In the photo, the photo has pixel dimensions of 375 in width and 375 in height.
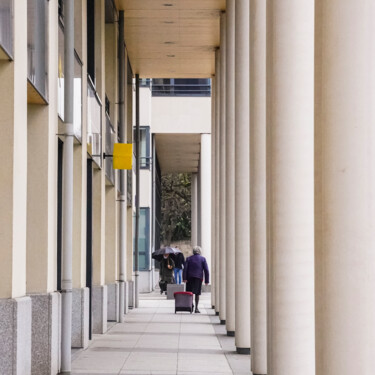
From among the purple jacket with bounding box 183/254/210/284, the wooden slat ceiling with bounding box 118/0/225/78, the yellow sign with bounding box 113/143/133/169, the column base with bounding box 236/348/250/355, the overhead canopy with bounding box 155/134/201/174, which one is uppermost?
the wooden slat ceiling with bounding box 118/0/225/78

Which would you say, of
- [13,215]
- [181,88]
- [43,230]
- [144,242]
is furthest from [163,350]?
[181,88]

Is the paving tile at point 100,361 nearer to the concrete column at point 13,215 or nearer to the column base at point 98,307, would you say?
the column base at point 98,307

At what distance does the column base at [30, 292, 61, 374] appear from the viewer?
1327cm

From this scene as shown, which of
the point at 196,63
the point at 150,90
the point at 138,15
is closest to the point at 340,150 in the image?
the point at 138,15

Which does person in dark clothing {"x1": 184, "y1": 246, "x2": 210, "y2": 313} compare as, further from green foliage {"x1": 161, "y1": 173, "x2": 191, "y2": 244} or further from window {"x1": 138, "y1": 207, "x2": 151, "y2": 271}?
green foliage {"x1": 161, "y1": 173, "x2": 191, "y2": 244}

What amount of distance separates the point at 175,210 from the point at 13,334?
74864 mm

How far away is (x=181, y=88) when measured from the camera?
46.5m

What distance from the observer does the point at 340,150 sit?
6.32 metres

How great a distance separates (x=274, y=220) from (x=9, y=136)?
2.95 meters

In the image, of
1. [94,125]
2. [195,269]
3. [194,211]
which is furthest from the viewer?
[194,211]

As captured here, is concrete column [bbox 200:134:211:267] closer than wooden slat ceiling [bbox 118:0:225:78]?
No

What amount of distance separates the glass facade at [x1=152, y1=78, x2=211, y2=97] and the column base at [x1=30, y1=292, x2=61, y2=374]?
109 ft

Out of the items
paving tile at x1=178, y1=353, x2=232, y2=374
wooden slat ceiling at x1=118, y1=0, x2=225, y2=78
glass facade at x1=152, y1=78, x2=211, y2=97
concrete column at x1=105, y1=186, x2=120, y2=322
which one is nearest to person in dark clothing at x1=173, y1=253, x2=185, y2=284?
wooden slat ceiling at x1=118, y1=0, x2=225, y2=78

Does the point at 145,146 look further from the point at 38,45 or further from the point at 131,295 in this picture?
the point at 38,45
